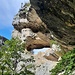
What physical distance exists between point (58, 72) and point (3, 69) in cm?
899

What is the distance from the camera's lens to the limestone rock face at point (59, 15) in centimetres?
Answer: 962

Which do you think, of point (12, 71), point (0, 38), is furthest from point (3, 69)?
point (0, 38)

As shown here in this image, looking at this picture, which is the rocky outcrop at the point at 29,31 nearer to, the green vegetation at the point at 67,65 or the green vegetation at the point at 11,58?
the green vegetation at the point at 11,58

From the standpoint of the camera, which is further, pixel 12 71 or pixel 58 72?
pixel 12 71

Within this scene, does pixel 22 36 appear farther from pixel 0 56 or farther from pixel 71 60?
pixel 71 60

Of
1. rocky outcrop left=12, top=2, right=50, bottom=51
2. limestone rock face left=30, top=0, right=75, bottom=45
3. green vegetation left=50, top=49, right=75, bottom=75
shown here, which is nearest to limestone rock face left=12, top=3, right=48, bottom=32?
rocky outcrop left=12, top=2, right=50, bottom=51

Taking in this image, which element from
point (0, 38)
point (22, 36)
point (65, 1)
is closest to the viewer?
point (65, 1)

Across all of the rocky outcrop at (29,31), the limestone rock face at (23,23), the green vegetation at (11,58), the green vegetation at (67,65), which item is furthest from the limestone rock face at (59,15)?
the limestone rock face at (23,23)

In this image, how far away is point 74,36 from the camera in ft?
37.8

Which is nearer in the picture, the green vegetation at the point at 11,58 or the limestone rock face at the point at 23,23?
the green vegetation at the point at 11,58

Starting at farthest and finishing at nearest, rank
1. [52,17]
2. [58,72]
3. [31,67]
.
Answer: [31,67] → [58,72] → [52,17]

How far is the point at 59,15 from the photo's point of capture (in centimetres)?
1012

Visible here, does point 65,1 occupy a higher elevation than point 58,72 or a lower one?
higher

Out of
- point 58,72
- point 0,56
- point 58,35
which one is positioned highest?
point 0,56
